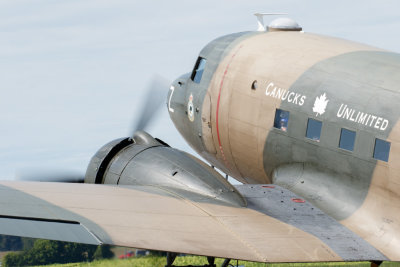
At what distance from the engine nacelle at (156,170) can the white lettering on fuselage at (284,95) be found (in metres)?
2.22

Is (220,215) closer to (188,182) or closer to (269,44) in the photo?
(188,182)

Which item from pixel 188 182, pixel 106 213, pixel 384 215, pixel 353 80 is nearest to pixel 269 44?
pixel 353 80

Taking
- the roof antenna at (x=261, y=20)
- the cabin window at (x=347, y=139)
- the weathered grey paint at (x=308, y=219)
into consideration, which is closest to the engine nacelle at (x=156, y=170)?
the weathered grey paint at (x=308, y=219)

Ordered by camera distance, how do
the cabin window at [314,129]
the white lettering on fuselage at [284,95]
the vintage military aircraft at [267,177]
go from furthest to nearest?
the white lettering on fuselage at [284,95], the cabin window at [314,129], the vintage military aircraft at [267,177]

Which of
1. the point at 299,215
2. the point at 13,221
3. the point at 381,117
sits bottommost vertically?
the point at 299,215

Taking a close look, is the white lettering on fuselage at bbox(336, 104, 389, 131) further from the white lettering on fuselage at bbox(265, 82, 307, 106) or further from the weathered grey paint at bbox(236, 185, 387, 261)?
the weathered grey paint at bbox(236, 185, 387, 261)

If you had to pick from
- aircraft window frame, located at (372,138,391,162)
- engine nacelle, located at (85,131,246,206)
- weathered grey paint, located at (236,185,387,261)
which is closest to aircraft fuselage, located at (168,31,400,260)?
aircraft window frame, located at (372,138,391,162)

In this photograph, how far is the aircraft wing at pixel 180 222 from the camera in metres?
10.1

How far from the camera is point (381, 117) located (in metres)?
12.1

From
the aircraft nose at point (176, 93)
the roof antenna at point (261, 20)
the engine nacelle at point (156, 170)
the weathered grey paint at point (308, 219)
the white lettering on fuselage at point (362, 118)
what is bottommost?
the weathered grey paint at point (308, 219)

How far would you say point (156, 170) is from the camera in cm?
1387

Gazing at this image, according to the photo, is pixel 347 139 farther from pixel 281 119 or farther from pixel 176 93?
pixel 176 93

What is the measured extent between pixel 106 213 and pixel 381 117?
5016mm

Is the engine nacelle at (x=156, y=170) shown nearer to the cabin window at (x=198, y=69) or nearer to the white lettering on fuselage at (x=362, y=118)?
the white lettering on fuselage at (x=362, y=118)
